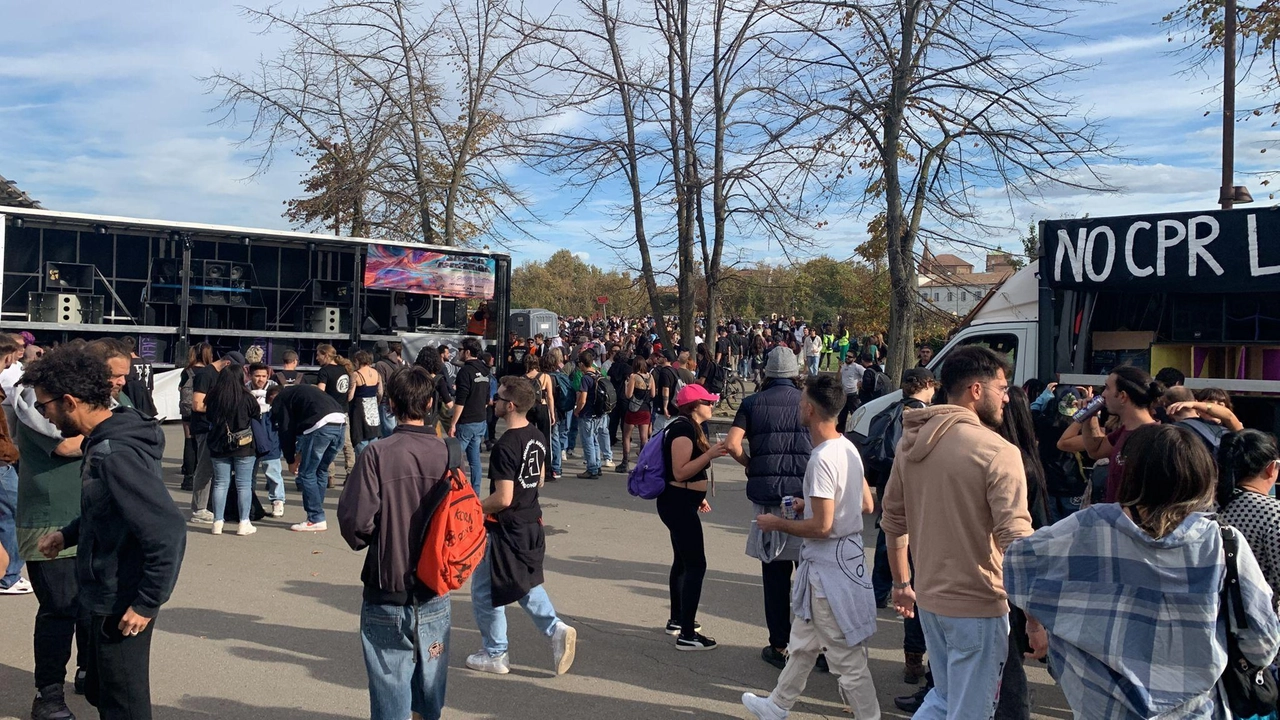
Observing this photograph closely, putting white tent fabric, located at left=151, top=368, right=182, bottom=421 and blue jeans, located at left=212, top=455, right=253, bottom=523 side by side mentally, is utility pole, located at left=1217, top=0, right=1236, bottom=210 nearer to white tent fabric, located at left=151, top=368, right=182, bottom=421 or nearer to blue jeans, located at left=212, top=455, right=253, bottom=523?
blue jeans, located at left=212, top=455, right=253, bottom=523

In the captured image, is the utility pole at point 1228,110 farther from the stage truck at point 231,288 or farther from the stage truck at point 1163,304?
the stage truck at point 231,288

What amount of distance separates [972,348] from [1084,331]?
17.5 ft

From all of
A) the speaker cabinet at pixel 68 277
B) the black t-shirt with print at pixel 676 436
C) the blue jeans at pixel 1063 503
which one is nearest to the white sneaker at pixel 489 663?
the black t-shirt with print at pixel 676 436

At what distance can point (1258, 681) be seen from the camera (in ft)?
8.61

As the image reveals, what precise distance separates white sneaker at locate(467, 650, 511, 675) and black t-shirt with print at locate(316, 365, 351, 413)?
5621mm

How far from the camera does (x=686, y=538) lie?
18.2ft

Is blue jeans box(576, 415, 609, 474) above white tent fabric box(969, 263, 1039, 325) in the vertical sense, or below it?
below

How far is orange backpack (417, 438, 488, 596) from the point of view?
3639mm

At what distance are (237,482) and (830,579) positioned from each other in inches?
243

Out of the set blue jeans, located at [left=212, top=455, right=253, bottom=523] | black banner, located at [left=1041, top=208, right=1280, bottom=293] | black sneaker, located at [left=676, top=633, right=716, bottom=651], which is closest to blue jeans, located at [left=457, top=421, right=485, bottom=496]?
blue jeans, located at [left=212, top=455, right=253, bottom=523]

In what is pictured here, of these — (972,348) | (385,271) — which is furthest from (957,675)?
(385,271)

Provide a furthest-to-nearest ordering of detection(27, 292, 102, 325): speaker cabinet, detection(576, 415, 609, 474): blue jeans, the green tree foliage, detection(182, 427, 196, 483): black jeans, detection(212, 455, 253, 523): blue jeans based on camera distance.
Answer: the green tree foliage → detection(27, 292, 102, 325): speaker cabinet → detection(576, 415, 609, 474): blue jeans → detection(182, 427, 196, 483): black jeans → detection(212, 455, 253, 523): blue jeans

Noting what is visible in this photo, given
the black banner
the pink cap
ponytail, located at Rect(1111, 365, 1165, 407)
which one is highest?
the black banner

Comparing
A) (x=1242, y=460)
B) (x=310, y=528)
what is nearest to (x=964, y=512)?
(x=1242, y=460)
